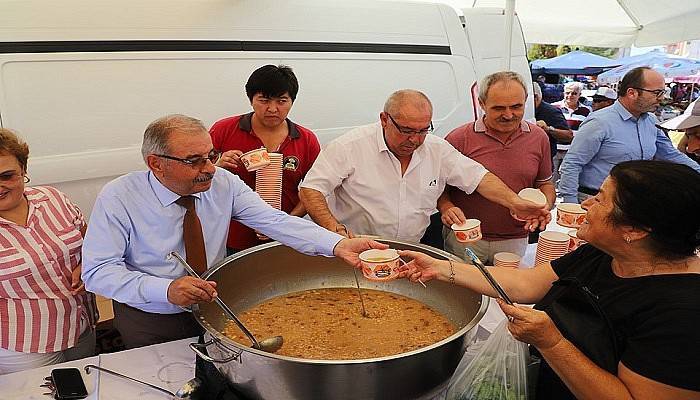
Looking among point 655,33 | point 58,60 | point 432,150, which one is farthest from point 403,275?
point 655,33

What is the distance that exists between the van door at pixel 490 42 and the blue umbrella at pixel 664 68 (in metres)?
7.65

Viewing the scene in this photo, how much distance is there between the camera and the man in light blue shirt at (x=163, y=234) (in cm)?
174

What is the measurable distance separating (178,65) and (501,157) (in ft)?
6.60

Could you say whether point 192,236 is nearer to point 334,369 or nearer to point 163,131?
point 163,131

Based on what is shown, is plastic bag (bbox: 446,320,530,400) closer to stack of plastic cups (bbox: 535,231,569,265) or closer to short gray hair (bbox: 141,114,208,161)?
stack of plastic cups (bbox: 535,231,569,265)

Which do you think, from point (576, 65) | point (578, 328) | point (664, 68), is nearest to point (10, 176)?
point (578, 328)

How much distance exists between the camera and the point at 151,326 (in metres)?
1.98

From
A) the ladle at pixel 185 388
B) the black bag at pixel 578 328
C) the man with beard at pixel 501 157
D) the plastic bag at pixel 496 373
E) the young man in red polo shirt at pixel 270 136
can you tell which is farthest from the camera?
the man with beard at pixel 501 157

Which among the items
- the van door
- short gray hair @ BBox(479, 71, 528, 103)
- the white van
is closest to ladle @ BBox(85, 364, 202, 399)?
the white van

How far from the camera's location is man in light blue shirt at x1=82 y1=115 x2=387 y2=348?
1742 millimetres

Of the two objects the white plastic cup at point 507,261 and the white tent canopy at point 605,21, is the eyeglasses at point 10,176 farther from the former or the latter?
the white tent canopy at point 605,21

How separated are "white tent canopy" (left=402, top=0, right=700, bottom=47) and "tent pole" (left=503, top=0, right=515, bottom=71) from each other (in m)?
2.75

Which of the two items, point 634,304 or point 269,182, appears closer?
point 634,304

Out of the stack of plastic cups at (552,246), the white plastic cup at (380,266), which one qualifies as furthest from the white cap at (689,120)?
the white plastic cup at (380,266)
